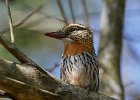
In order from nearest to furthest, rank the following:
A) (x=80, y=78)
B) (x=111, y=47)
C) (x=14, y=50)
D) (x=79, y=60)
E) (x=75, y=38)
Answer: (x=14, y=50)
(x=80, y=78)
(x=79, y=60)
(x=75, y=38)
(x=111, y=47)

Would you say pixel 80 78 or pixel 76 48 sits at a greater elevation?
pixel 76 48

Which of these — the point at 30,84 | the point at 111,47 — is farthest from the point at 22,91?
the point at 111,47

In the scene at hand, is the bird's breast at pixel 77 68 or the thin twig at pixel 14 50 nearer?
the thin twig at pixel 14 50

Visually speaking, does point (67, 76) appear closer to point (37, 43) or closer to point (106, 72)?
point (106, 72)

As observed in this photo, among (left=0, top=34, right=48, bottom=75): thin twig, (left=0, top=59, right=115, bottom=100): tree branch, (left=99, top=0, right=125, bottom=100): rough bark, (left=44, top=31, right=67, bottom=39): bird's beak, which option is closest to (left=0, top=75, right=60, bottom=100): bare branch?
(left=0, top=59, right=115, bottom=100): tree branch

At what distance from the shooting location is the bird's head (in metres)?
3.60

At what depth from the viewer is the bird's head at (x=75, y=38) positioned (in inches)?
142

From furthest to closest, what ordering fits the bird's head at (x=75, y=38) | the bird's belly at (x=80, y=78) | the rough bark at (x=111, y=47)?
the rough bark at (x=111, y=47)
the bird's head at (x=75, y=38)
the bird's belly at (x=80, y=78)

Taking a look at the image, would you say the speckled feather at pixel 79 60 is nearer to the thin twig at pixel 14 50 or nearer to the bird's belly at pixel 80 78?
the bird's belly at pixel 80 78

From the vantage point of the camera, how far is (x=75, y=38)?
3.69 metres

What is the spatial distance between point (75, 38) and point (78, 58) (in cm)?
20

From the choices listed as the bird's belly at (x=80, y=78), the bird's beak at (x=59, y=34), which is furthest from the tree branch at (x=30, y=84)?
the bird's beak at (x=59, y=34)

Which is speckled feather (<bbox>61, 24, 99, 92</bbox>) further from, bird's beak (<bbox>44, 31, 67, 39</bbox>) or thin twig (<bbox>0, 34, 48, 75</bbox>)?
thin twig (<bbox>0, 34, 48, 75</bbox>)

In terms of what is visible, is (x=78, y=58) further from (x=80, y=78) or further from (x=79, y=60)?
(x=80, y=78)
